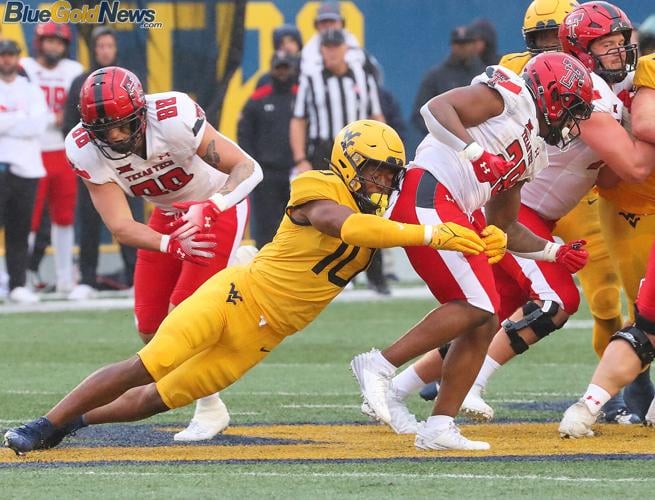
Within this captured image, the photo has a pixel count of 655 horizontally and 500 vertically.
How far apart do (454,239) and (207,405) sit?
147 centimetres

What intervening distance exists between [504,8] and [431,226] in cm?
1027

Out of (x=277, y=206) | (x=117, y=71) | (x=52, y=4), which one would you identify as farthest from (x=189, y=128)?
(x=52, y=4)

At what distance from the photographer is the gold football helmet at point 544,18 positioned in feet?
23.9

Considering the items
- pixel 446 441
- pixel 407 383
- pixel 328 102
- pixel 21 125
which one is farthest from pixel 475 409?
pixel 21 125

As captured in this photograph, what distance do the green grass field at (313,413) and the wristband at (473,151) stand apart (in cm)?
110

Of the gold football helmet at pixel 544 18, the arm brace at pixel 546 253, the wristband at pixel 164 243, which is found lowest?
the arm brace at pixel 546 253

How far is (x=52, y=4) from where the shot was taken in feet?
46.7

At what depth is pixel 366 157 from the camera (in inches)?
229

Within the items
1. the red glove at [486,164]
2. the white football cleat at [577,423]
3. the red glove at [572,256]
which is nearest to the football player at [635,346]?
the white football cleat at [577,423]

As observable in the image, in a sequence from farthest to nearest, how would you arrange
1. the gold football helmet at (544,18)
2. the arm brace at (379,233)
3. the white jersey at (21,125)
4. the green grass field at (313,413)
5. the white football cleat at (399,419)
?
the white jersey at (21,125)
the gold football helmet at (544,18)
the white football cleat at (399,419)
the arm brace at (379,233)
the green grass field at (313,413)

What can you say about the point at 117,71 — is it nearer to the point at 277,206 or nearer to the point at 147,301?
the point at 147,301

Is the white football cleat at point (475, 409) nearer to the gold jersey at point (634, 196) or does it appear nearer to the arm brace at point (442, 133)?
the gold jersey at point (634, 196)

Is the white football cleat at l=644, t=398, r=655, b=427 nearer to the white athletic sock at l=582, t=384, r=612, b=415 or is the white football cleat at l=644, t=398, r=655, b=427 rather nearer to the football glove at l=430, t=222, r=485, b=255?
the white athletic sock at l=582, t=384, r=612, b=415

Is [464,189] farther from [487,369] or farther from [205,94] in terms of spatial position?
[205,94]
